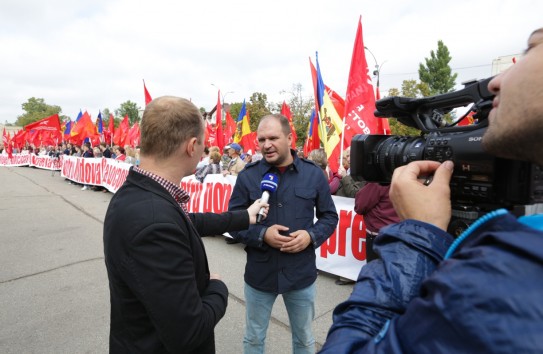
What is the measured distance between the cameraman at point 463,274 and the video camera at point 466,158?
13 cm

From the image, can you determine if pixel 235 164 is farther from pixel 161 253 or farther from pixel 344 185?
pixel 161 253

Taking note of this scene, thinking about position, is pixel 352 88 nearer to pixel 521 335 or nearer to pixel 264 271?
pixel 264 271

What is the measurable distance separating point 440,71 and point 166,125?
45.7m

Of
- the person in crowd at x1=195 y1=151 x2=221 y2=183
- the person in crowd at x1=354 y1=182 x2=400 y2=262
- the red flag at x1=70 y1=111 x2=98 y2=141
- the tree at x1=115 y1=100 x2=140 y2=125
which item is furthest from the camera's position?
the tree at x1=115 y1=100 x2=140 y2=125

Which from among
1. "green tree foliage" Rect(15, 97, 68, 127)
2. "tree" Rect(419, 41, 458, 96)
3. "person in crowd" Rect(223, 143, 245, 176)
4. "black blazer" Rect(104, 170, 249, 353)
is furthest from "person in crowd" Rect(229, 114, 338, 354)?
"green tree foliage" Rect(15, 97, 68, 127)

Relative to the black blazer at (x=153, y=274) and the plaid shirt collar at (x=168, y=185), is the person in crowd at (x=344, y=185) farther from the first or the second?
the black blazer at (x=153, y=274)

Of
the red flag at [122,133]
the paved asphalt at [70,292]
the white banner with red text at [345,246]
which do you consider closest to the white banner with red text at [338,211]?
the white banner with red text at [345,246]

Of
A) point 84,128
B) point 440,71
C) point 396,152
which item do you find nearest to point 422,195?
point 396,152

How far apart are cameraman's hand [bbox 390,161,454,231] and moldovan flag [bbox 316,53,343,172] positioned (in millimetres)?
5111

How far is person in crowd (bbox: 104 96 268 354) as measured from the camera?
1.24 meters

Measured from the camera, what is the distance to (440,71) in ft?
132

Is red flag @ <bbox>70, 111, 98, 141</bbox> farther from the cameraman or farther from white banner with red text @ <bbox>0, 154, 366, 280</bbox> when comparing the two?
the cameraman

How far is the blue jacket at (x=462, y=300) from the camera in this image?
0.46 metres

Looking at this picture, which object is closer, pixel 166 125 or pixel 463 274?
pixel 463 274
